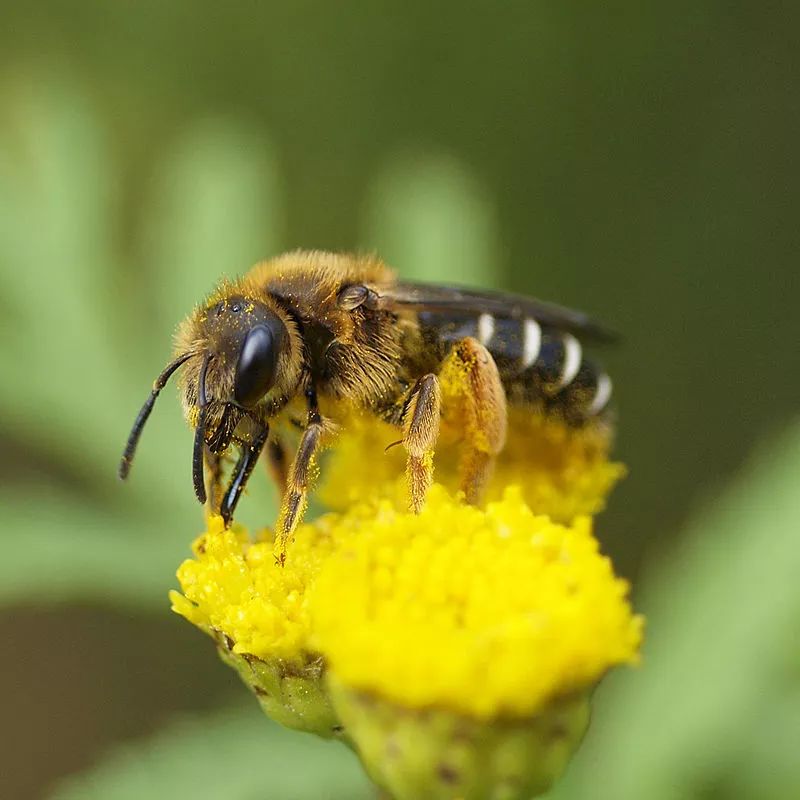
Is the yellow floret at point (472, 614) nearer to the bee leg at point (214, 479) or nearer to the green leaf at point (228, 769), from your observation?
the bee leg at point (214, 479)

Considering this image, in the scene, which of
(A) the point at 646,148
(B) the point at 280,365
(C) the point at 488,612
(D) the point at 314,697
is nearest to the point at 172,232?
(B) the point at 280,365

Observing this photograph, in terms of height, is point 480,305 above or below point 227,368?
above

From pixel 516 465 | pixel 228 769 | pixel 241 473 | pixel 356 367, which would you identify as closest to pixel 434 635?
pixel 241 473

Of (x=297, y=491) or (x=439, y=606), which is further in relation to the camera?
(x=297, y=491)

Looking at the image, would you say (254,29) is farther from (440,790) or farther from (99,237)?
(440,790)

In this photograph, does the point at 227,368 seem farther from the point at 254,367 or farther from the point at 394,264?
the point at 394,264

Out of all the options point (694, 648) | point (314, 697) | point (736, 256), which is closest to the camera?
point (314, 697)

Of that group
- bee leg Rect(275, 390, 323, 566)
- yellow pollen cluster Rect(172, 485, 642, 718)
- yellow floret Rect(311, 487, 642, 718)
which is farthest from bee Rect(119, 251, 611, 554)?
yellow floret Rect(311, 487, 642, 718)
